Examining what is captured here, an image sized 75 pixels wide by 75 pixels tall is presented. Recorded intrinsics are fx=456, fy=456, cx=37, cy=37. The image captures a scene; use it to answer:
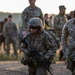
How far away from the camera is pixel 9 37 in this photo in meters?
19.5

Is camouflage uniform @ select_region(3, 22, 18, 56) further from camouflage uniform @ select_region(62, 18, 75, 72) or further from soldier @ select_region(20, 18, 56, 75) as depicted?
soldier @ select_region(20, 18, 56, 75)

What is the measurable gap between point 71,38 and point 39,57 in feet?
3.75

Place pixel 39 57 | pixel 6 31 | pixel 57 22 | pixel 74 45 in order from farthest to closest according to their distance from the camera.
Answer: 1. pixel 6 31
2. pixel 57 22
3. pixel 74 45
4. pixel 39 57

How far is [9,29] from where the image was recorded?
1912 centimetres

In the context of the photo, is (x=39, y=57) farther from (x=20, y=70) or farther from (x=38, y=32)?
(x=20, y=70)

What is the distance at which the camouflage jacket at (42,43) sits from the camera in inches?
294

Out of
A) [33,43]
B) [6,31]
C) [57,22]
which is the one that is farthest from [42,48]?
[6,31]

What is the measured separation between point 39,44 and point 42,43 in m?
0.05

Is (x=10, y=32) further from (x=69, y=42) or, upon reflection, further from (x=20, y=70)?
(x=69, y=42)

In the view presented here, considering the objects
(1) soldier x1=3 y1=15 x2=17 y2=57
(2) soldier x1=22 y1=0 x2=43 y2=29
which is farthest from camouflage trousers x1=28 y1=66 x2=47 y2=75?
(1) soldier x1=3 y1=15 x2=17 y2=57

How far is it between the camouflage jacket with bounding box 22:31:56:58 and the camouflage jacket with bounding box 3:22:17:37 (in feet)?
37.3

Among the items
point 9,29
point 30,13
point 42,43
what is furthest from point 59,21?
point 42,43

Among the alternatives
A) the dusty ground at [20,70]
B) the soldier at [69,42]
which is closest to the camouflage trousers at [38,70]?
the soldier at [69,42]

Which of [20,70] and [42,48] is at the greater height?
[42,48]
